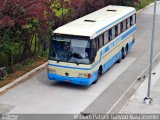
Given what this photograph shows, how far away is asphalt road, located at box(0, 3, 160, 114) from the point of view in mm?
18453

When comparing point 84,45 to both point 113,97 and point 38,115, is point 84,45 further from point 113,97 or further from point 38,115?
point 38,115

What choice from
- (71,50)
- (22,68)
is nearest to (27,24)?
(22,68)

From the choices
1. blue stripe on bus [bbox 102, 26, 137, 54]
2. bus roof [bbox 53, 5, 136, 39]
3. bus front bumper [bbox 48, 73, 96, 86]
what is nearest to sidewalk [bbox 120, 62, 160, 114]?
bus front bumper [bbox 48, 73, 96, 86]

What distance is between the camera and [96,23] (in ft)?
72.6

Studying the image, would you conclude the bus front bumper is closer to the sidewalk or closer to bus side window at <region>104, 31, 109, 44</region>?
the sidewalk

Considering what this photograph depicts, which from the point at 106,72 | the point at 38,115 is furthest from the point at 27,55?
the point at 38,115

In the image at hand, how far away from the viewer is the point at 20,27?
22.5 meters

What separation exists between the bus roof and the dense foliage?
167 cm

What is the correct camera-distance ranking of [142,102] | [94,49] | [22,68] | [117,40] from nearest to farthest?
[142,102]
[94,49]
[22,68]
[117,40]

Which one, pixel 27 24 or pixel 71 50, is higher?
pixel 27 24

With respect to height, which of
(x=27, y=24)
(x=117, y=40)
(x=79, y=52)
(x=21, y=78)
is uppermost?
(x=27, y=24)

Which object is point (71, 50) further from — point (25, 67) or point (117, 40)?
point (117, 40)

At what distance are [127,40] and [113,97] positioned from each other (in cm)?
724

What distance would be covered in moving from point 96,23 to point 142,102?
16.0 ft
